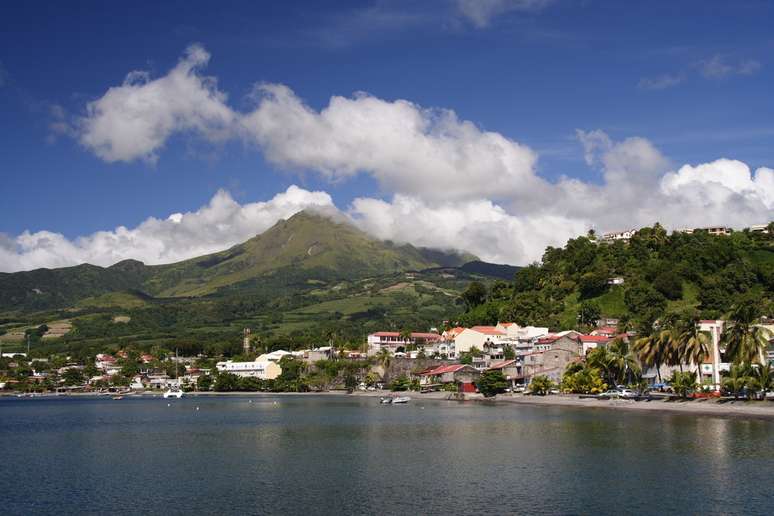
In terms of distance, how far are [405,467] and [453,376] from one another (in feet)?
318

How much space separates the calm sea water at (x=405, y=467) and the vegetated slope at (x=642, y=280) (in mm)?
63668

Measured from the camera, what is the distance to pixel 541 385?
120 m

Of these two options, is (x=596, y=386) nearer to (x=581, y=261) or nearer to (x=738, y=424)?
(x=738, y=424)

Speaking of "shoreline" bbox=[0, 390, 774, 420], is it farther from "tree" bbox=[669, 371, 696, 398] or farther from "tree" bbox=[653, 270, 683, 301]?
"tree" bbox=[653, 270, 683, 301]

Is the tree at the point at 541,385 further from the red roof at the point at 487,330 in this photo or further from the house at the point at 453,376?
the red roof at the point at 487,330

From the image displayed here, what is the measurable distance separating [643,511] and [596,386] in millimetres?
73354

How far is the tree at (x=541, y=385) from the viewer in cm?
12019

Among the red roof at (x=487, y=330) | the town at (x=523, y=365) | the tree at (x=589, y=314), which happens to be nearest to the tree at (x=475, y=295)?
the town at (x=523, y=365)

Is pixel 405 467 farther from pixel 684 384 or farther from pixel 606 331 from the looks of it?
pixel 606 331

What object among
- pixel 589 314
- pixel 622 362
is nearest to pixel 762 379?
pixel 622 362

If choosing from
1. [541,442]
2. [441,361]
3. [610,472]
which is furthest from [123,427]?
[441,361]

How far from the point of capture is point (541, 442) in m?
61.2

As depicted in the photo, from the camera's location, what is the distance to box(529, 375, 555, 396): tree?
12019 centimetres

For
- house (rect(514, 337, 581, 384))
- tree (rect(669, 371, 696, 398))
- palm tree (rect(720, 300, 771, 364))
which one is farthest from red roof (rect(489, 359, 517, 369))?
palm tree (rect(720, 300, 771, 364))
